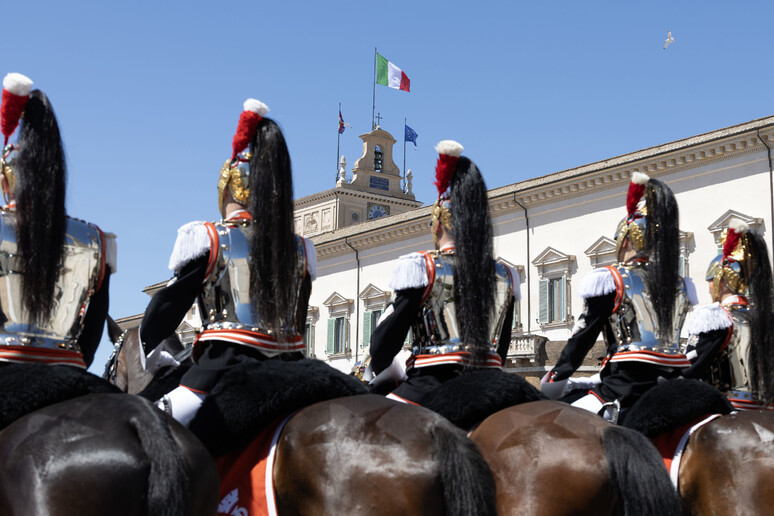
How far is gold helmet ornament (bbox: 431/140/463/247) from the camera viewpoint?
6301 millimetres

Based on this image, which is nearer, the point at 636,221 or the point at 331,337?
the point at 636,221

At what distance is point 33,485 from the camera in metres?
3.77

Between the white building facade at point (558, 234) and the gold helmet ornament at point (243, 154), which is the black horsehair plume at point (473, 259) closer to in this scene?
the gold helmet ornament at point (243, 154)

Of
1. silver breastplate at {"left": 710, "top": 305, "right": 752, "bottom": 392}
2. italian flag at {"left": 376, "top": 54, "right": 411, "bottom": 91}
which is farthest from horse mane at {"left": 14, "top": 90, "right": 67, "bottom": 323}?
italian flag at {"left": 376, "top": 54, "right": 411, "bottom": 91}

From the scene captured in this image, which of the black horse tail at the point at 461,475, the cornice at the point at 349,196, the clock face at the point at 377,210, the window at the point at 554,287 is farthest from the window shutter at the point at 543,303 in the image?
the black horse tail at the point at 461,475

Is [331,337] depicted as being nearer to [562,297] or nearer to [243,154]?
[562,297]

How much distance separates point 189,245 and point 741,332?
454 cm

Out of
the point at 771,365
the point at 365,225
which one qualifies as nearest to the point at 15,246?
the point at 771,365

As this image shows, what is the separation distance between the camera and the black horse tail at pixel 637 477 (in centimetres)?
472

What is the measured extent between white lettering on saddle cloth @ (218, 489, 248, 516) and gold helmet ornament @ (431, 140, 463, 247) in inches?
85.0

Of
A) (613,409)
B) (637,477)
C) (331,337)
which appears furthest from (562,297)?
(637,477)

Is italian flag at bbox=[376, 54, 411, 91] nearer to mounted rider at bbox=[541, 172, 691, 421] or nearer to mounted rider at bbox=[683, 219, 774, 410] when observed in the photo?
mounted rider at bbox=[683, 219, 774, 410]

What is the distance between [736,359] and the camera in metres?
7.98

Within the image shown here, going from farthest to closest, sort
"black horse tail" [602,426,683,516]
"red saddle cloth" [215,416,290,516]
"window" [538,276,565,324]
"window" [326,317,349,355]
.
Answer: "window" [326,317,349,355], "window" [538,276,565,324], "black horse tail" [602,426,683,516], "red saddle cloth" [215,416,290,516]
